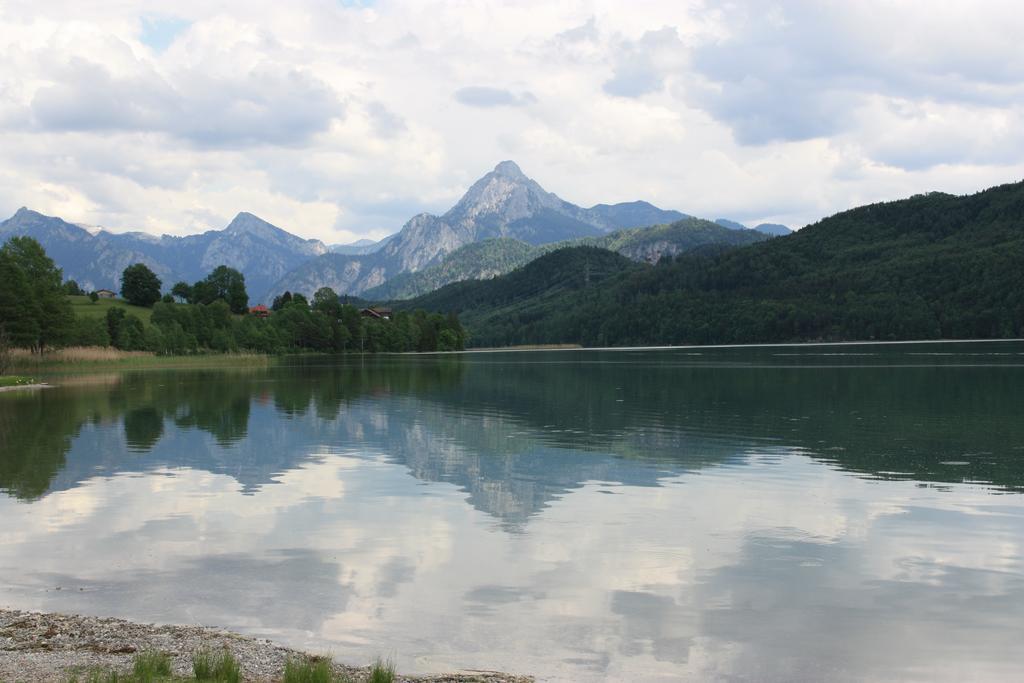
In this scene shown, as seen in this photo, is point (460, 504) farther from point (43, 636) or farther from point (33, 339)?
point (33, 339)

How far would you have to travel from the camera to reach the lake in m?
17.2

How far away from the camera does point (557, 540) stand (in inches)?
999

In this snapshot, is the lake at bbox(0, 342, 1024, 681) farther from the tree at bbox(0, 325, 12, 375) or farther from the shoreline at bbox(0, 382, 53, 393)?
the tree at bbox(0, 325, 12, 375)

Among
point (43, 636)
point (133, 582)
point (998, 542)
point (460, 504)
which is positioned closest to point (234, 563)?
point (133, 582)

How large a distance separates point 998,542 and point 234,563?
20.6 m

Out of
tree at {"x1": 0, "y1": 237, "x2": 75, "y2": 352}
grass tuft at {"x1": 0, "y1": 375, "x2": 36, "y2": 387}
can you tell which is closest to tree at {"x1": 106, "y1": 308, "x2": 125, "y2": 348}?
tree at {"x1": 0, "y1": 237, "x2": 75, "y2": 352}

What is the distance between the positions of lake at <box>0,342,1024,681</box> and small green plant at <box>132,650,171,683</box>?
2.84 meters

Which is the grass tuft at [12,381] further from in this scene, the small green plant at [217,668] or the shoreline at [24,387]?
the small green plant at [217,668]

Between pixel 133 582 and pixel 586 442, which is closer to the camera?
pixel 133 582

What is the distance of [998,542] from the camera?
24781 millimetres

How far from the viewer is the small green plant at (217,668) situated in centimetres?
1394

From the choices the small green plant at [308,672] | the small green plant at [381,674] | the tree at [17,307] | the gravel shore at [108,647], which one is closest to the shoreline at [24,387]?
the tree at [17,307]

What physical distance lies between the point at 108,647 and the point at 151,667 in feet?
8.14

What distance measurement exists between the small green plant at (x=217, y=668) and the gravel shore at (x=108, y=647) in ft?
0.79
